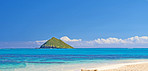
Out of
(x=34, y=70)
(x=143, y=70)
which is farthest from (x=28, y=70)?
(x=143, y=70)

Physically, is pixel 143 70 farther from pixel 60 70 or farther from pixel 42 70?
pixel 42 70

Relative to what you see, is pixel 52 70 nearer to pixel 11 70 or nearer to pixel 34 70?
pixel 34 70

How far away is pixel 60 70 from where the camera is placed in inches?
859

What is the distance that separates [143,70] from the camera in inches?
723

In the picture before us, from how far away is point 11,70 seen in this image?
22875 mm

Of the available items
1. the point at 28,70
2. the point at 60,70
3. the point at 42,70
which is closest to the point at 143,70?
the point at 60,70

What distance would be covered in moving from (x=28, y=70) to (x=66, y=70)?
14.4 feet

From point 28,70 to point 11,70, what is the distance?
212 cm

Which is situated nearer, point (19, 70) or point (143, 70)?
point (143, 70)

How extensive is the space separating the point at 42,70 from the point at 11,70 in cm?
380

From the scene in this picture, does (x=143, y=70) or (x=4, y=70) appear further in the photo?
(x=4, y=70)

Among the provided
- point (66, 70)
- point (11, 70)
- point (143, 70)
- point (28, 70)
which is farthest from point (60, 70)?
point (143, 70)

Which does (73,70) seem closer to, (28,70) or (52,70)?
(52,70)

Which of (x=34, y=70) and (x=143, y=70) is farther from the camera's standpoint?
(x=34, y=70)
